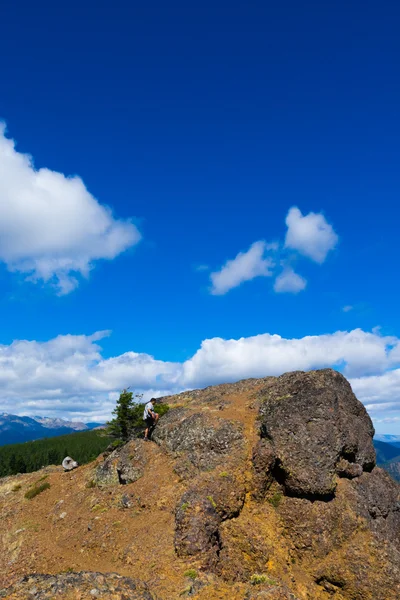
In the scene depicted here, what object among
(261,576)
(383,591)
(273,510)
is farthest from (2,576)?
(383,591)

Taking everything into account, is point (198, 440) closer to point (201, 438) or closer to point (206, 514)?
point (201, 438)

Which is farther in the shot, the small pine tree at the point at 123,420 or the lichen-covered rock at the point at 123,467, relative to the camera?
the small pine tree at the point at 123,420

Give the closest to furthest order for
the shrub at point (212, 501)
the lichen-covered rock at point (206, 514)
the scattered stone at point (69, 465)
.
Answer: the lichen-covered rock at point (206, 514) < the shrub at point (212, 501) < the scattered stone at point (69, 465)

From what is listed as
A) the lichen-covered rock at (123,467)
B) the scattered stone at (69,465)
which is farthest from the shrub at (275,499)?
the scattered stone at (69,465)

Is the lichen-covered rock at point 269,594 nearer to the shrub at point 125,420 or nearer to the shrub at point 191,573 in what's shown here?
the shrub at point 191,573

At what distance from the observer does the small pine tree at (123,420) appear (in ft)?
166

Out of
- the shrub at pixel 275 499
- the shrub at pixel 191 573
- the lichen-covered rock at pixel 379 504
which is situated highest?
the shrub at pixel 275 499

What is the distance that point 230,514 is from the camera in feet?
82.2

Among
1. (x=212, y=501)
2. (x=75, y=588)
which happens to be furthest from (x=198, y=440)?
(x=75, y=588)

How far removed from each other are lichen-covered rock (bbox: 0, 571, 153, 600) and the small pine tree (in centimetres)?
3486

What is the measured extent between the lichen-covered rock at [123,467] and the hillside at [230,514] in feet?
0.37

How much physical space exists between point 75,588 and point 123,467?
57.7ft

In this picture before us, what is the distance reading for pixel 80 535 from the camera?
25938 millimetres

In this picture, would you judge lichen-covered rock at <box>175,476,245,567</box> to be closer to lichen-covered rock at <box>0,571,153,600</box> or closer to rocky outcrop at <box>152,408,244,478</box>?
rocky outcrop at <box>152,408,244,478</box>
